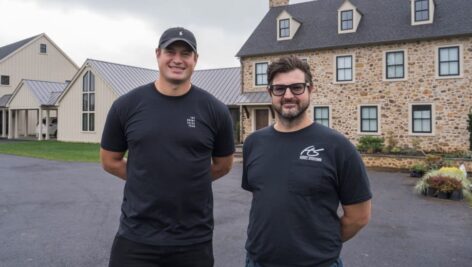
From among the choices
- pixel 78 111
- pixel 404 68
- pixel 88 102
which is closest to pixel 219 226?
pixel 404 68

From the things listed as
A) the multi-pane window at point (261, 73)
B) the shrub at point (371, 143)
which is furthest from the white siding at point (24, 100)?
the shrub at point (371, 143)

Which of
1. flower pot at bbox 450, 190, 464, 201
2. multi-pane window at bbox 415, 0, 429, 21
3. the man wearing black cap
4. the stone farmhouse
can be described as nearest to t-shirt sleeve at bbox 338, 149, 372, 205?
the man wearing black cap

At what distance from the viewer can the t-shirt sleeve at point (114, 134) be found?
9.47 feet

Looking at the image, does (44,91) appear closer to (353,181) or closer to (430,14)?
(430,14)

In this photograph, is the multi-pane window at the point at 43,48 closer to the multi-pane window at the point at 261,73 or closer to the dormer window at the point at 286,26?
the multi-pane window at the point at 261,73

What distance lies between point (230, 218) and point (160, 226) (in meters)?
5.04

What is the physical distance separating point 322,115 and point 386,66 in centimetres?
397

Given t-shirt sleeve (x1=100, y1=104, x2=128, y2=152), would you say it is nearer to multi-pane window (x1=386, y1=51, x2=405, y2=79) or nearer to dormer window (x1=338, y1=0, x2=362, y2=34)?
multi-pane window (x1=386, y1=51, x2=405, y2=79)

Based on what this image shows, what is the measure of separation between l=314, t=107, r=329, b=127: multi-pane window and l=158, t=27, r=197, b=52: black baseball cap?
1900cm

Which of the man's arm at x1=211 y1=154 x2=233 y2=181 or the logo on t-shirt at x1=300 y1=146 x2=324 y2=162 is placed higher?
the logo on t-shirt at x1=300 y1=146 x2=324 y2=162

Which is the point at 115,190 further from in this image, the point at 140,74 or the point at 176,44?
the point at 140,74

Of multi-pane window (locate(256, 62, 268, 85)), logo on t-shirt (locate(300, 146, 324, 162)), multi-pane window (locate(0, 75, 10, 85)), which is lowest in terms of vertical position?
logo on t-shirt (locate(300, 146, 324, 162))

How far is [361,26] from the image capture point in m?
20.8

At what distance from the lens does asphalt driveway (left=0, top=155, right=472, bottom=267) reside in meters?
5.33
